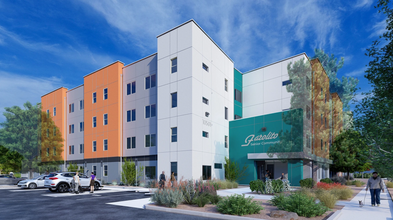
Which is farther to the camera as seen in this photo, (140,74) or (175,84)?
(140,74)

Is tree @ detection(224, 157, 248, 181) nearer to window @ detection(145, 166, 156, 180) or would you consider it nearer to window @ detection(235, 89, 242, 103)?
window @ detection(145, 166, 156, 180)

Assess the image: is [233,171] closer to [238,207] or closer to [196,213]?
[196,213]

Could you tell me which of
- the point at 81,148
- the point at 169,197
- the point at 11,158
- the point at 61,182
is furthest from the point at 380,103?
the point at 11,158

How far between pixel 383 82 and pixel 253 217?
9071 millimetres

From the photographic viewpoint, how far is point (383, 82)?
41.0 feet

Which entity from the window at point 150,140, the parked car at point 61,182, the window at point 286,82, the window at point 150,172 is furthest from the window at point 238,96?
the parked car at point 61,182

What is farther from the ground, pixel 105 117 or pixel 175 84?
pixel 175 84

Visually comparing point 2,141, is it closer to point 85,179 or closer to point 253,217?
point 85,179

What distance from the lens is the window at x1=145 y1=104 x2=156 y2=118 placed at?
30895mm

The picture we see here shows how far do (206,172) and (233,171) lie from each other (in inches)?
171

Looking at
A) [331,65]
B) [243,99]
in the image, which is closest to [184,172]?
[243,99]

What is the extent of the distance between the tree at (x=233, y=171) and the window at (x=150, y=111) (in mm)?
10419

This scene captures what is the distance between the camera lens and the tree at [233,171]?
99.7ft

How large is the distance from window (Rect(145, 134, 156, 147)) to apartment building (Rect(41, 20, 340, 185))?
3.2 inches
